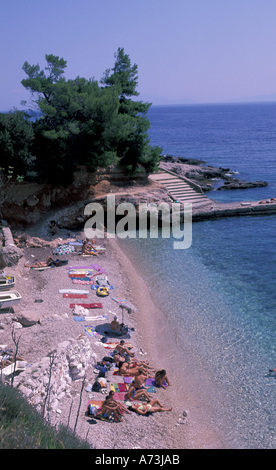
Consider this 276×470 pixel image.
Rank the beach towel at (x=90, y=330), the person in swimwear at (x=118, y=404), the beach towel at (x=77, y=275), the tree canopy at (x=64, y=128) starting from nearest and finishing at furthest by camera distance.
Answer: the person in swimwear at (x=118, y=404) < the beach towel at (x=90, y=330) < the beach towel at (x=77, y=275) < the tree canopy at (x=64, y=128)

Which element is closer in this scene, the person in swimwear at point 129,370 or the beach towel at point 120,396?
the beach towel at point 120,396

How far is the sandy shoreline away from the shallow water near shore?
0.56 m

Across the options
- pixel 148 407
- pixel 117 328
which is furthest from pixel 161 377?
pixel 117 328

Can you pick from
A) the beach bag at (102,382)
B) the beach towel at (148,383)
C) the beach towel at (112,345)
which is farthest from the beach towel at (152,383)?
the beach towel at (112,345)

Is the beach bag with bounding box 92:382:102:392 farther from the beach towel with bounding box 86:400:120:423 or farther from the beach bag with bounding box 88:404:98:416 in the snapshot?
the beach bag with bounding box 88:404:98:416

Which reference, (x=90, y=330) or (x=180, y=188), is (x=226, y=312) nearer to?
(x=90, y=330)

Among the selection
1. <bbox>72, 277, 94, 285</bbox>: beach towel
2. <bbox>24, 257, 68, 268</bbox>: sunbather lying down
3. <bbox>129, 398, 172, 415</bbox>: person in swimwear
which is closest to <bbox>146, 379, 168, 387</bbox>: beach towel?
<bbox>129, 398, 172, 415</bbox>: person in swimwear

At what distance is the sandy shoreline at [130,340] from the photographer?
10078mm

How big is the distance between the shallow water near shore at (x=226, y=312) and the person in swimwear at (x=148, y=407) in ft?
5.30

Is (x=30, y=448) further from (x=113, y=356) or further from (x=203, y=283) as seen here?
(x=203, y=283)

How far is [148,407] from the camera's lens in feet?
36.6

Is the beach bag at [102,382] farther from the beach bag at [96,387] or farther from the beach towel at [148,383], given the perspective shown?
the beach towel at [148,383]
